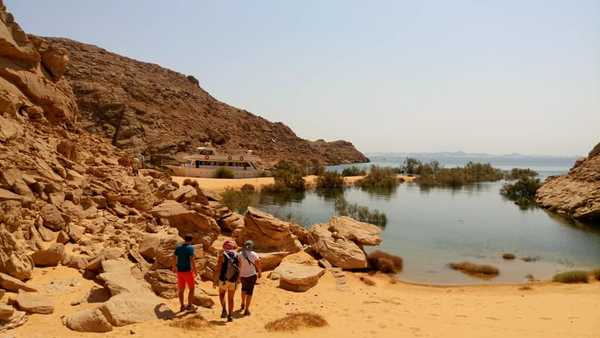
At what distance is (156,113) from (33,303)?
242ft

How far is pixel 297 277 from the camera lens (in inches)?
506

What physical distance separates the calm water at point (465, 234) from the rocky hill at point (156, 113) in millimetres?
38552

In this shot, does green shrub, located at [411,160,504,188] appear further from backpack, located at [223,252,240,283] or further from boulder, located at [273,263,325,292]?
backpack, located at [223,252,240,283]

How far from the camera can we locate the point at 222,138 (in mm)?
86312

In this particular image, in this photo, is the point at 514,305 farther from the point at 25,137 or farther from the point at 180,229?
the point at 25,137

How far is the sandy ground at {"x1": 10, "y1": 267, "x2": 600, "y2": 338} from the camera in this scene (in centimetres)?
812

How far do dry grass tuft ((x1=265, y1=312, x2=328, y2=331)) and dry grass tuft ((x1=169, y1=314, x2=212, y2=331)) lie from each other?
1.26 meters

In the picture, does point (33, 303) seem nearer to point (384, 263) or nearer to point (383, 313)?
point (383, 313)

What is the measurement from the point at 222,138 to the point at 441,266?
237ft

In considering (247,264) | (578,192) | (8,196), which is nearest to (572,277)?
(247,264)

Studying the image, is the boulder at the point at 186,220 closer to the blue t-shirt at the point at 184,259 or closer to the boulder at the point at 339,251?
the boulder at the point at 339,251

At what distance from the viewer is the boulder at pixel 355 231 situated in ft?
63.5

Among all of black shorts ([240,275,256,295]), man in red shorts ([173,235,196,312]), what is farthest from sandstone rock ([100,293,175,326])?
black shorts ([240,275,256,295])

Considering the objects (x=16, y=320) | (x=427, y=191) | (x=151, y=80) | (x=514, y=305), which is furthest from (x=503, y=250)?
(x=151, y=80)
